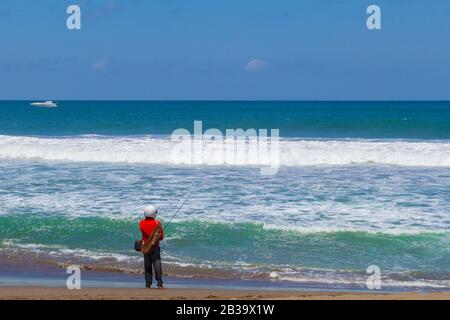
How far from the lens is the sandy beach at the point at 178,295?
300 inches

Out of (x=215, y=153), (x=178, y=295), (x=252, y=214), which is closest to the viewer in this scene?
(x=178, y=295)

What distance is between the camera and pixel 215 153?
23812mm

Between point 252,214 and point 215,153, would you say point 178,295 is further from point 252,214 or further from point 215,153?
point 215,153

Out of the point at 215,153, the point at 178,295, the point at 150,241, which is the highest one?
the point at 215,153

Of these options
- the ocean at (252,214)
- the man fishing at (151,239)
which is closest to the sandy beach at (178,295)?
the man fishing at (151,239)

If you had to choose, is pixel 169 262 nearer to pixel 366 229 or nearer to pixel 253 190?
pixel 366 229

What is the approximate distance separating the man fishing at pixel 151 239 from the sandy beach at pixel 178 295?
0.84ft

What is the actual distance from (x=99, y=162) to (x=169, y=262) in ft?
42.9

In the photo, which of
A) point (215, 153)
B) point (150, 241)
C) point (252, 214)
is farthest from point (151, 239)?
point (215, 153)

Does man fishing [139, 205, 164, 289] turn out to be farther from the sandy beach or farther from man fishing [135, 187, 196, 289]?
the sandy beach

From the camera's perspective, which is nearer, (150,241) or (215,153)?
(150,241)

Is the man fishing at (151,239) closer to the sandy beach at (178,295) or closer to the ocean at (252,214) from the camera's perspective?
the sandy beach at (178,295)

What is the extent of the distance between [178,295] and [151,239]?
0.83m
